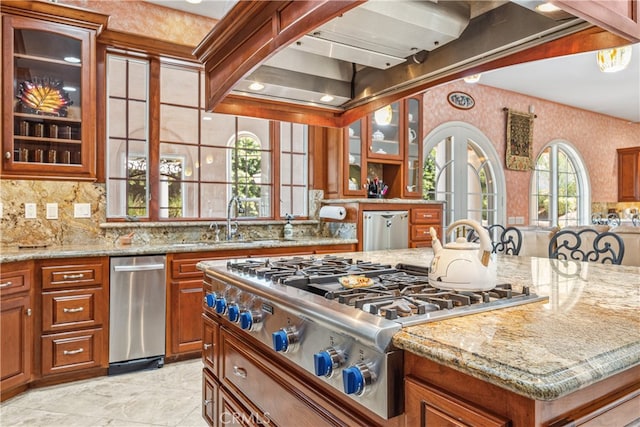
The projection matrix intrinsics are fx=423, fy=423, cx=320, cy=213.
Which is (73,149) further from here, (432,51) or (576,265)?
(576,265)

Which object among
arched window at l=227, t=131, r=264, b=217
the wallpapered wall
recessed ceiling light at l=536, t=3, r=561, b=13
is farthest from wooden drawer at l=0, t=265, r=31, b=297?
the wallpapered wall

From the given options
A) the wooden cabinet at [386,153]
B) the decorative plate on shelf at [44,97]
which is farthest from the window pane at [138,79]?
the wooden cabinet at [386,153]

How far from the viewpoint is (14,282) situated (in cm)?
252

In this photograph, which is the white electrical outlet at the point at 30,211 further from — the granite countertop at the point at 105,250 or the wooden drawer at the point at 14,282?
the wooden drawer at the point at 14,282

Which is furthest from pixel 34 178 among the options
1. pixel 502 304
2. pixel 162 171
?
pixel 502 304

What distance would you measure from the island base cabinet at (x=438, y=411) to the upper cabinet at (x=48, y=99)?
3002 millimetres

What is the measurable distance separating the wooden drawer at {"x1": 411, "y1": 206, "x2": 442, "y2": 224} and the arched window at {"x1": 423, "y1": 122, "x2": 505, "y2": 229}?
0.83m

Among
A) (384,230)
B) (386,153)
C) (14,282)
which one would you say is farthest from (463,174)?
(14,282)

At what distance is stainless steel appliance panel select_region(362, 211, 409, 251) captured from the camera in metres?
3.96

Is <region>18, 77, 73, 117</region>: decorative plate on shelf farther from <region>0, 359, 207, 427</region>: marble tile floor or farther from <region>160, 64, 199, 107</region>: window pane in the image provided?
<region>0, 359, 207, 427</region>: marble tile floor

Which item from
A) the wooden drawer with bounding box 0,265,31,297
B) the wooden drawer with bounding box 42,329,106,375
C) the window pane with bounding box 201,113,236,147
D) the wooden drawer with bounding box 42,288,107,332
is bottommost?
the wooden drawer with bounding box 42,329,106,375

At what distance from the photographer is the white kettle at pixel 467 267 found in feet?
3.93

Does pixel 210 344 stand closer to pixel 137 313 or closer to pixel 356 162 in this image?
pixel 137 313

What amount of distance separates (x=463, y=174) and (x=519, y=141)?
1.34 m
